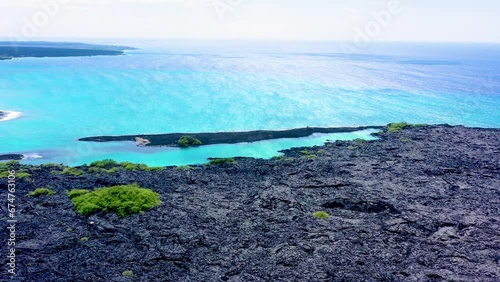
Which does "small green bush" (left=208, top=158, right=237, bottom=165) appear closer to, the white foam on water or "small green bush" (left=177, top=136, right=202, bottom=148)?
"small green bush" (left=177, top=136, right=202, bottom=148)

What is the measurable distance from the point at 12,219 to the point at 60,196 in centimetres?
595

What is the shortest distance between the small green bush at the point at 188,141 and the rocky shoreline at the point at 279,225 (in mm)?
14165

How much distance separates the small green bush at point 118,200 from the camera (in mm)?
37188

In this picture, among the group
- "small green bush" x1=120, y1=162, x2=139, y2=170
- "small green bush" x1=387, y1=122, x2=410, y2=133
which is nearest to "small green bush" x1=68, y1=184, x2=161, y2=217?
"small green bush" x1=120, y1=162, x2=139, y2=170

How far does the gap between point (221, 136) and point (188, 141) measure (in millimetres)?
7708

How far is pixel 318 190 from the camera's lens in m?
43.5

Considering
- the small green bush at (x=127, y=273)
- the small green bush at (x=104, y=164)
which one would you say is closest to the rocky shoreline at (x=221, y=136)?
the small green bush at (x=104, y=164)

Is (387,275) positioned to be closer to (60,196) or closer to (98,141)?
(60,196)

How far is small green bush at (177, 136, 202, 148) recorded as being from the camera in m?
65.2

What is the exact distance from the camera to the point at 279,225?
35312mm

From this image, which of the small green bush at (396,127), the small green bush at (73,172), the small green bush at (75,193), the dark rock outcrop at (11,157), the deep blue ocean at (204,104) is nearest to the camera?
the small green bush at (75,193)

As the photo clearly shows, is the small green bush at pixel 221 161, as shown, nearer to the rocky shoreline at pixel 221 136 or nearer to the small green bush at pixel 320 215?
the rocky shoreline at pixel 221 136

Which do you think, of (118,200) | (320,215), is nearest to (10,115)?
(118,200)

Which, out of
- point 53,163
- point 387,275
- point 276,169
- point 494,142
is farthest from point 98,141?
point 494,142
